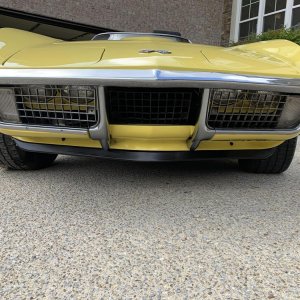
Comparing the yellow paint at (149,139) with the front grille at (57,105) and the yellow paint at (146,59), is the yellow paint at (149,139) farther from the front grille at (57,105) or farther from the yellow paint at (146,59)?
the yellow paint at (146,59)

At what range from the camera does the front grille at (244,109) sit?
185 cm

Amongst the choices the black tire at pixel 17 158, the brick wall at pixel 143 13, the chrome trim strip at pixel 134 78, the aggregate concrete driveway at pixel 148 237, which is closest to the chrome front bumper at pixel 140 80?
the chrome trim strip at pixel 134 78

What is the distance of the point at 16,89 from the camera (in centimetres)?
183

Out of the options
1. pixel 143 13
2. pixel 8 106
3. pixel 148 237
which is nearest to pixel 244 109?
pixel 148 237

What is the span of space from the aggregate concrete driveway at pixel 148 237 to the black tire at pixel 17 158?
0.08 meters

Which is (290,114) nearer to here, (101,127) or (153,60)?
(153,60)

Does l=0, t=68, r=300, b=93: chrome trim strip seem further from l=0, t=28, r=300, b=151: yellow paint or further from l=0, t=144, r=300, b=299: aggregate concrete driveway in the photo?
l=0, t=144, r=300, b=299: aggregate concrete driveway

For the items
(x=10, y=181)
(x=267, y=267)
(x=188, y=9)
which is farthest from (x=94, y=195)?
(x=188, y=9)

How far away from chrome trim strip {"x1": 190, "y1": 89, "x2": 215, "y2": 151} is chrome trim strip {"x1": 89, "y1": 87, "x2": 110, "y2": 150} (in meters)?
0.45

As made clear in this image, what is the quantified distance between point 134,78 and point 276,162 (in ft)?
4.32

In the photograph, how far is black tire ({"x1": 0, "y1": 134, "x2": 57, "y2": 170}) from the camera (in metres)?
2.29

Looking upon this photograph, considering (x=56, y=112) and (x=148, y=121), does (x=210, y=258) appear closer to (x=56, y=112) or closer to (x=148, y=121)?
(x=148, y=121)

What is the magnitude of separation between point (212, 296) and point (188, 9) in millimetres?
9912

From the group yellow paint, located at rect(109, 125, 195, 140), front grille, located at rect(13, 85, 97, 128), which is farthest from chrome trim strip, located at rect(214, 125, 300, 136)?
front grille, located at rect(13, 85, 97, 128)
